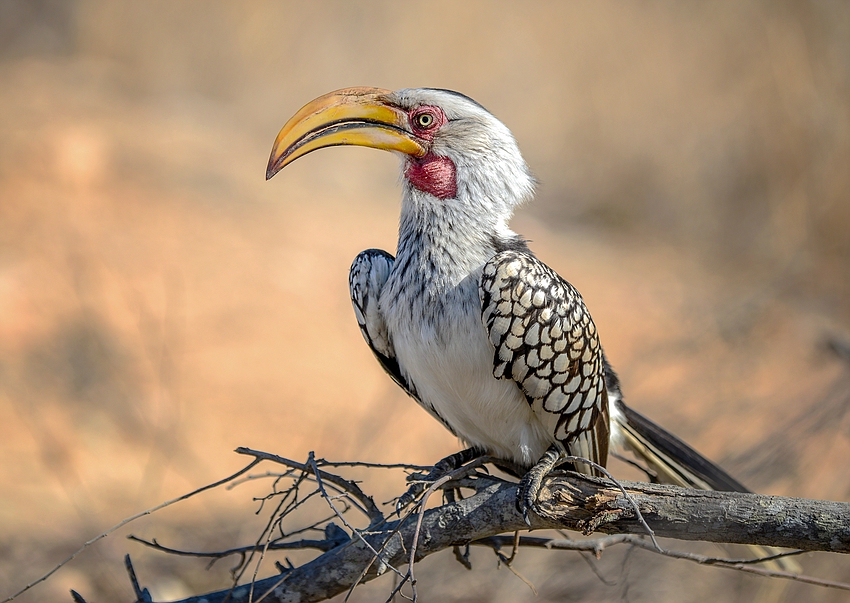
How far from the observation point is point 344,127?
2762mm

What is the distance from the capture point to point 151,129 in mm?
10508

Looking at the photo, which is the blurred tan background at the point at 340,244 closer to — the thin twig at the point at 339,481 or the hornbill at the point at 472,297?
the hornbill at the point at 472,297

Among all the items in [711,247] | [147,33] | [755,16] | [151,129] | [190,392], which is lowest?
[190,392]

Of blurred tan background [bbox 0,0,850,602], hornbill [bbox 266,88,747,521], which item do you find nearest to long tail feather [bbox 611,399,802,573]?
hornbill [bbox 266,88,747,521]

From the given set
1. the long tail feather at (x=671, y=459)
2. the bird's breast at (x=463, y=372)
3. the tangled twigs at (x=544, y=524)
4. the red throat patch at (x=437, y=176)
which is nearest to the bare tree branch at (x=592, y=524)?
the tangled twigs at (x=544, y=524)

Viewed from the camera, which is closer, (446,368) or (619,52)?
(446,368)

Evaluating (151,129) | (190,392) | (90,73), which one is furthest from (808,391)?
(90,73)

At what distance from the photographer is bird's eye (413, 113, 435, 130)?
285cm

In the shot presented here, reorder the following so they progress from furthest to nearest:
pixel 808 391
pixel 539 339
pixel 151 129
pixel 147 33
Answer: pixel 147 33
pixel 151 129
pixel 808 391
pixel 539 339

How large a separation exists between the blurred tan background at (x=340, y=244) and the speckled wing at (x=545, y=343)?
5.89ft

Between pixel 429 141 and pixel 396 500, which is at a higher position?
pixel 429 141

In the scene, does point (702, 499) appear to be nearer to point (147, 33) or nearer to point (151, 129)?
point (151, 129)

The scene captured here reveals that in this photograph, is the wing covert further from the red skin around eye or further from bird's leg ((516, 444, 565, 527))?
bird's leg ((516, 444, 565, 527))

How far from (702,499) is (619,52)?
1215 cm
